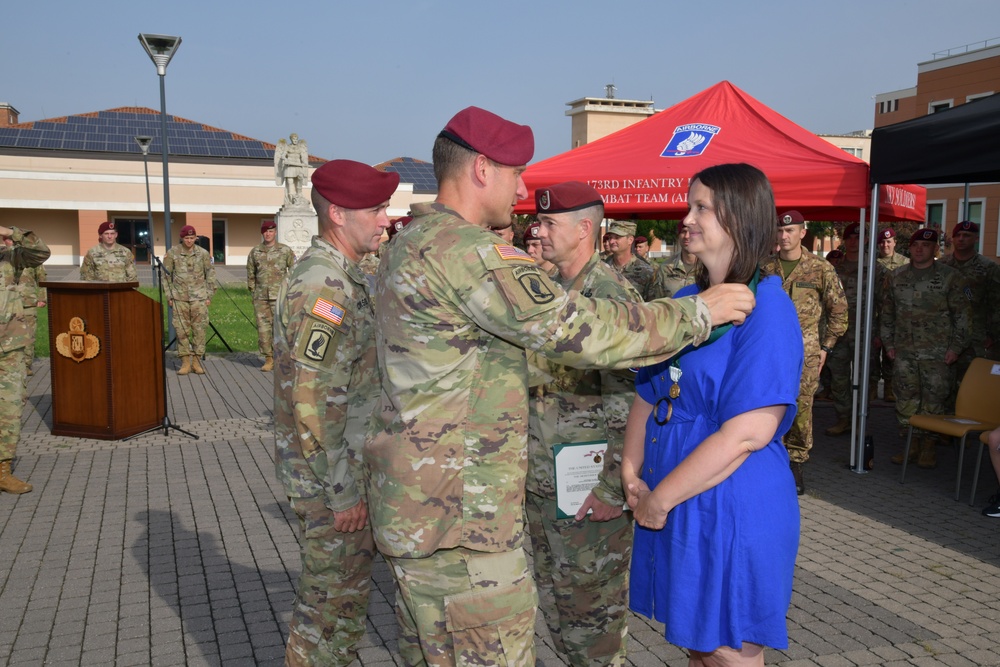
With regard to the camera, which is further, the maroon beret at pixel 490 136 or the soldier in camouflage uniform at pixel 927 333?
the soldier in camouflage uniform at pixel 927 333

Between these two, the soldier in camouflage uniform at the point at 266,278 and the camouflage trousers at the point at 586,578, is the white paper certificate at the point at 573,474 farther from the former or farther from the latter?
the soldier in camouflage uniform at the point at 266,278

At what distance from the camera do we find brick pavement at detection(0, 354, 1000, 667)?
3896 mm

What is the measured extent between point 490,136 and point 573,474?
1.26 metres

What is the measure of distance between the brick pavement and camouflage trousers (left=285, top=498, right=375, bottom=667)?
785 millimetres

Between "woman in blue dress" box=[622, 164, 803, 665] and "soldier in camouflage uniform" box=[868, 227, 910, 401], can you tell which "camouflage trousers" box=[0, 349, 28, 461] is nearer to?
"woman in blue dress" box=[622, 164, 803, 665]

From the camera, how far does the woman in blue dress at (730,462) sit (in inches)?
83.9

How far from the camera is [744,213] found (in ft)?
7.33

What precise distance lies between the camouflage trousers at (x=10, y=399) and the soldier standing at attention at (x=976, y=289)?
821 cm

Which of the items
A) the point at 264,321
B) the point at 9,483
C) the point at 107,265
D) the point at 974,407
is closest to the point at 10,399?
the point at 9,483

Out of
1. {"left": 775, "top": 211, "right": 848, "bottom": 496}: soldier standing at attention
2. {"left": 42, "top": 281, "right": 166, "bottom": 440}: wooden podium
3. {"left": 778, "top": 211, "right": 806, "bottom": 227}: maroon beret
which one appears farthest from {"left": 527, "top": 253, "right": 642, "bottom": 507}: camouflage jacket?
{"left": 42, "top": 281, "right": 166, "bottom": 440}: wooden podium

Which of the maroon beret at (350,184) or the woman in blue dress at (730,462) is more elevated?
the maroon beret at (350,184)

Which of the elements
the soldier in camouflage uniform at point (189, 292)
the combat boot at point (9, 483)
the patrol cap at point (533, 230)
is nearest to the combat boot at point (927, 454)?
the patrol cap at point (533, 230)

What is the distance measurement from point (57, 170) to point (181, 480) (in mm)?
43462

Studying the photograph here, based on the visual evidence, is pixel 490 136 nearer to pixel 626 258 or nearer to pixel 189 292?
pixel 626 258
